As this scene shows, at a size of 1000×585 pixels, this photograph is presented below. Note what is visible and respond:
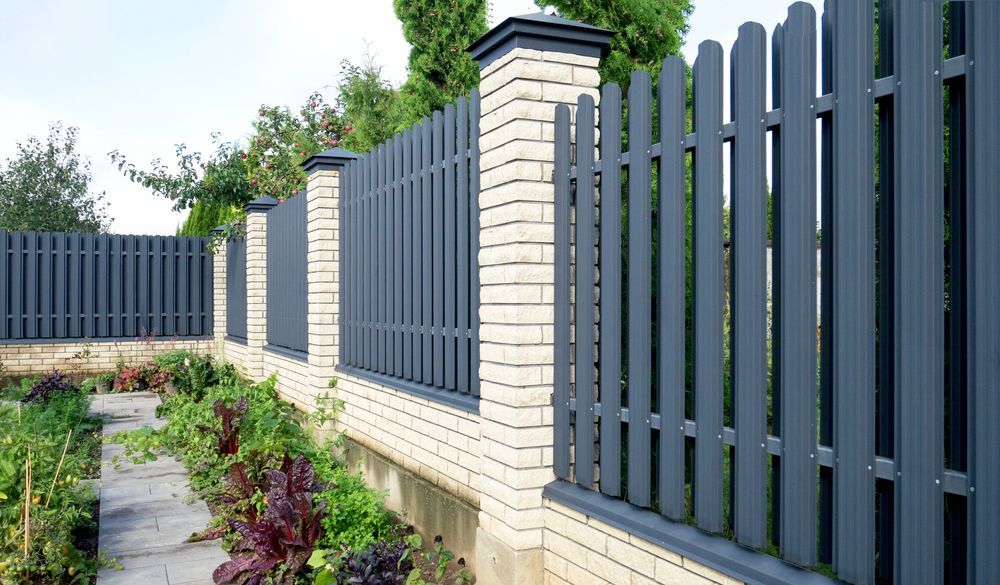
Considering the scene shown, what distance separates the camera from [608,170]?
389 centimetres

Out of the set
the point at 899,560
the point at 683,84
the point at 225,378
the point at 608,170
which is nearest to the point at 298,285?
the point at 225,378

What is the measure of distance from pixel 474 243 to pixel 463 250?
19 cm

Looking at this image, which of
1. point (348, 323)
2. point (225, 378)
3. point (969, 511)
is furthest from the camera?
point (225, 378)

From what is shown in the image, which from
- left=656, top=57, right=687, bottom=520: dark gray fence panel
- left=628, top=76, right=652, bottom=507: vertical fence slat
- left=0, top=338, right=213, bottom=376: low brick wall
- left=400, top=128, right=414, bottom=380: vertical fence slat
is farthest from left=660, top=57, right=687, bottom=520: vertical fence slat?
left=0, top=338, right=213, bottom=376: low brick wall

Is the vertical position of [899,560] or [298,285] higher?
[298,285]

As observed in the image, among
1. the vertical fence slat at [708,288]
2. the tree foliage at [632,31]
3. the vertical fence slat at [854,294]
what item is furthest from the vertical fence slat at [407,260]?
the vertical fence slat at [854,294]

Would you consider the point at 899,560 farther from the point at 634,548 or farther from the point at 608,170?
the point at 608,170

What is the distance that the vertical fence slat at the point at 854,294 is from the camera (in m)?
2.55

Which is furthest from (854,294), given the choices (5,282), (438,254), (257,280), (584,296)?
(5,282)

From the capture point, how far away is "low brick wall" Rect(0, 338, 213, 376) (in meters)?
14.4

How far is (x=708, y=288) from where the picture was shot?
322 centimetres

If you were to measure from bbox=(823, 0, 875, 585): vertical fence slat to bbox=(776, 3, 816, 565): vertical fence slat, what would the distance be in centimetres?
10

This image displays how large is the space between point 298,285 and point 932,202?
8.03 metres

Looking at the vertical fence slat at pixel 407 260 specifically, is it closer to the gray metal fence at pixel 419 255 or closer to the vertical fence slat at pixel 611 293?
the gray metal fence at pixel 419 255
